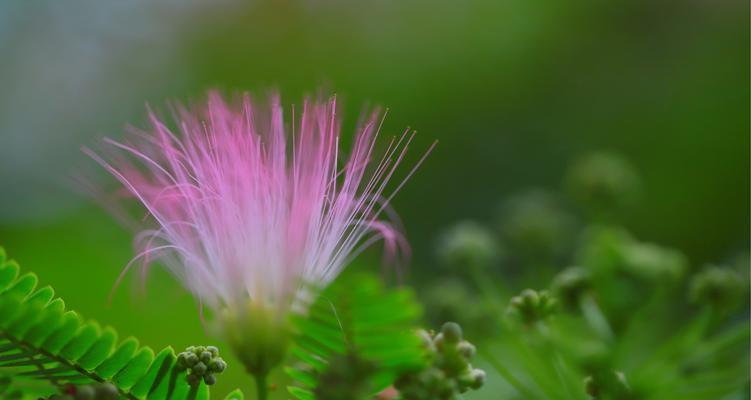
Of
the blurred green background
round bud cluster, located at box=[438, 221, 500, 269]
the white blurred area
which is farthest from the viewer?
the white blurred area

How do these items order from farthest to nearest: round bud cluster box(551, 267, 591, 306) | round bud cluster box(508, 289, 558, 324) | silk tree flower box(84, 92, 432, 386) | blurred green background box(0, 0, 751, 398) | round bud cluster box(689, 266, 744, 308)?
blurred green background box(0, 0, 751, 398)
round bud cluster box(689, 266, 744, 308)
round bud cluster box(551, 267, 591, 306)
round bud cluster box(508, 289, 558, 324)
silk tree flower box(84, 92, 432, 386)

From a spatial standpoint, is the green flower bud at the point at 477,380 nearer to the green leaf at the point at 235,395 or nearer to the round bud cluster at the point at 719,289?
the green leaf at the point at 235,395

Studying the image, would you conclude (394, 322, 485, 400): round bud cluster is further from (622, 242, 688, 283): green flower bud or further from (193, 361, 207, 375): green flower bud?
(622, 242, 688, 283): green flower bud

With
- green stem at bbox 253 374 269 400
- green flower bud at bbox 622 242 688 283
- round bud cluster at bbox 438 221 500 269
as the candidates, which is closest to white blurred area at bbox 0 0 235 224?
round bud cluster at bbox 438 221 500 269

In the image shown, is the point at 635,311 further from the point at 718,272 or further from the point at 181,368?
the point at 181,368

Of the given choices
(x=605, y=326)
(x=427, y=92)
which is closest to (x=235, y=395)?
(x=605, y=326)

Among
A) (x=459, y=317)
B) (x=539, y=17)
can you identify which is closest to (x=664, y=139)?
(x=539, y=17)
